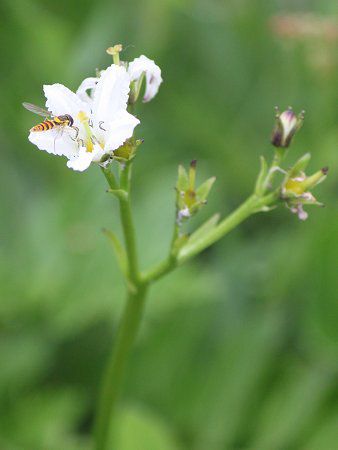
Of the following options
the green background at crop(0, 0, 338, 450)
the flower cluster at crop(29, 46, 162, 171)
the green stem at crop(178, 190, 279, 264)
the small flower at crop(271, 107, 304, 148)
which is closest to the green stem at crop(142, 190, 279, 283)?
the green stem at crop(178, 190, 279, 264)

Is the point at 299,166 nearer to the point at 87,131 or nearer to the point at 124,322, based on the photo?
the point at 87,131

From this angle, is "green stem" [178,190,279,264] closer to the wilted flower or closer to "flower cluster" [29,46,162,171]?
the wilted flower

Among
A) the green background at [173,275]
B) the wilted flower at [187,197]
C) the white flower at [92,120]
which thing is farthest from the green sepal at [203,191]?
the green background at [173,275]

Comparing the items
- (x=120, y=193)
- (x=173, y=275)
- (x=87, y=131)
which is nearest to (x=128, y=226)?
(x=120, y=193)

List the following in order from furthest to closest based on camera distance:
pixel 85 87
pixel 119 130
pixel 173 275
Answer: pixel 173 275
pixel 85 87
pixel 119 130

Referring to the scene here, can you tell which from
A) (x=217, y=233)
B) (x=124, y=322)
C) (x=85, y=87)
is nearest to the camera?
(x=85, y=87)

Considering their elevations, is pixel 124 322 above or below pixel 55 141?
below

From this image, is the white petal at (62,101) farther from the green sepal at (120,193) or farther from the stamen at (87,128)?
the green sepal at (120,193)
